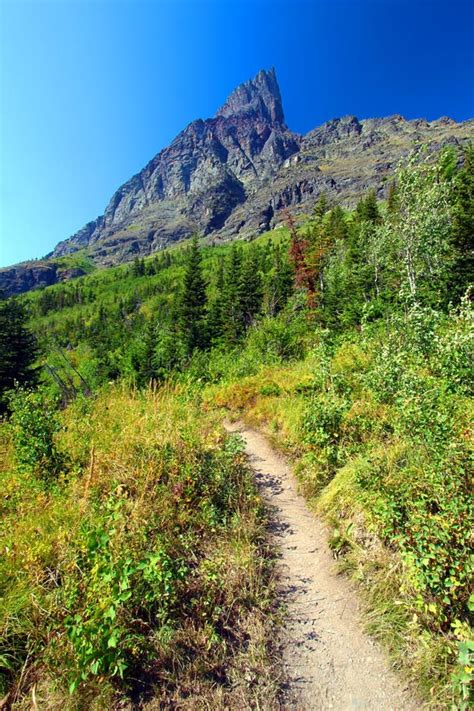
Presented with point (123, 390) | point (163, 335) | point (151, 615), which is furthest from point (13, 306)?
point (151, 615)

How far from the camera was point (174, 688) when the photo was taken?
249cm

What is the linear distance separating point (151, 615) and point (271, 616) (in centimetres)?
120

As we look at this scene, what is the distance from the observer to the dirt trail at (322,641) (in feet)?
8.19

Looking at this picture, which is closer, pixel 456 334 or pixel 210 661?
pixel 210 661

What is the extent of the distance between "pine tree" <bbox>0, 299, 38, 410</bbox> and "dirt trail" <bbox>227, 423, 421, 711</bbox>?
30.9 metres

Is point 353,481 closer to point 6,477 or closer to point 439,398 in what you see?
point 439,398

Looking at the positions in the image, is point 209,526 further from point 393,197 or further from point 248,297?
point 248,297

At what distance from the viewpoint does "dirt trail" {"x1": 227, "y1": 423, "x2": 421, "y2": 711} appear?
8.19ft

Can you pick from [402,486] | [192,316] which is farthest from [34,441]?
[192,316]

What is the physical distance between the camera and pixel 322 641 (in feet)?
9.60

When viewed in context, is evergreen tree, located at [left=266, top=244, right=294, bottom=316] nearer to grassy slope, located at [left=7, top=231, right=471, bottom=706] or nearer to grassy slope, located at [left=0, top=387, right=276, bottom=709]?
grassy slope, located at [left=7, top=231, right=471, bottom=706]

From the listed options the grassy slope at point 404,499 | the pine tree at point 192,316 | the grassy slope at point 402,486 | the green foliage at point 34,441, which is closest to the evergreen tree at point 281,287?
the pine tree at point 192,316

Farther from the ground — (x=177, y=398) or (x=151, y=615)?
(x=177, y=398)

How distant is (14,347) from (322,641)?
115 ft
